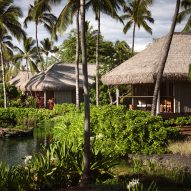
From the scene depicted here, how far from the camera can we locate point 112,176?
420 inches

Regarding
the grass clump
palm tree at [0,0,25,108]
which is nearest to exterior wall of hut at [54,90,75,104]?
palm tree at [0,0,25,108]

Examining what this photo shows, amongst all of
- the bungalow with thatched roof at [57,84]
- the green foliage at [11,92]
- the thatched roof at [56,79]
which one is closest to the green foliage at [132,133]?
the bungalow with thatched roof at [57,84]

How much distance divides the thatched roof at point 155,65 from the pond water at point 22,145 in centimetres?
574

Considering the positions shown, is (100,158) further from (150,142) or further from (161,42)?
(161,42)

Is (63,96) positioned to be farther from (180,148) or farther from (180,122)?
(180,148)

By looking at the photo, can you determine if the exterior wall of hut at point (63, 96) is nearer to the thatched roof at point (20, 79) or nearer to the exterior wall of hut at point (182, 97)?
the thatched roof at point (20, 79)

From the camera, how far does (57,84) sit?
149ft

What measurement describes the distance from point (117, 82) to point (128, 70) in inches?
41.7

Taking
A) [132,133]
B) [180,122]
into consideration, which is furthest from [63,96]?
[132,133]

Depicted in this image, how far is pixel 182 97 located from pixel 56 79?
22806 mm

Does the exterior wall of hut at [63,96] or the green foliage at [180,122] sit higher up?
the exterior wall of hut at [63,96]

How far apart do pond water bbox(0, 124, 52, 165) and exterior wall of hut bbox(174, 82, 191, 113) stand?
783 centimetres

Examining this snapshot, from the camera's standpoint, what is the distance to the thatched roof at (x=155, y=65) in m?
25.2

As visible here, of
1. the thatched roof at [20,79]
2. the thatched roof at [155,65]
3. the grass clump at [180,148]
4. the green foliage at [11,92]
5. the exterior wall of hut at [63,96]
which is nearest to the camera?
the grass clump at [180,148]
